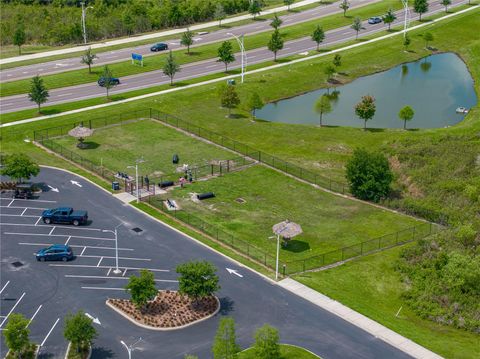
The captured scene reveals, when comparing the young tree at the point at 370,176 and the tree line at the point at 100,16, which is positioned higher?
the tree line at the point at 100,16

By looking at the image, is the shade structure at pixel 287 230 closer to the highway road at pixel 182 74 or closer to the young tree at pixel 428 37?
the highway road at pixel 182 74

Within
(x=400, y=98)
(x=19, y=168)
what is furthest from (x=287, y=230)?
(x=400, y=98)

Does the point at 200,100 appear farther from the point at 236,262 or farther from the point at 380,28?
the point at 380,28

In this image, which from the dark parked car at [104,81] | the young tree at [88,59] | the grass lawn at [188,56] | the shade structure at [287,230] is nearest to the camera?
the shade structure at [287,230]

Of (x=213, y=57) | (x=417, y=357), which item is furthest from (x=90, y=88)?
(x=417, y=357)

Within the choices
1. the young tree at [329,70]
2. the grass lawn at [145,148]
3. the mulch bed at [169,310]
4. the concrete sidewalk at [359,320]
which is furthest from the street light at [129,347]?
the young tree at [329,70]

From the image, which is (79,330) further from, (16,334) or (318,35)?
(318,35)

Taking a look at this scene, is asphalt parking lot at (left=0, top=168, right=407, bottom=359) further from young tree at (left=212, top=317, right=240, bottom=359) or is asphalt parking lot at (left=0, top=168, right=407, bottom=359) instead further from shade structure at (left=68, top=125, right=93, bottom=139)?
shade structure at (left=68, top=125, right=93, bottom=139)
